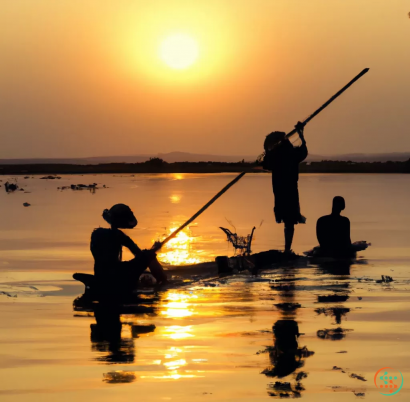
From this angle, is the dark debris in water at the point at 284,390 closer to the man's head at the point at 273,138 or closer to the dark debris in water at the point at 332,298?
the dark debris in water at the point at 332,298

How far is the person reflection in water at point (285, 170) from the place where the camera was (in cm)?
1364

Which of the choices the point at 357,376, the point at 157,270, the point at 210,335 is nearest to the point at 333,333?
the point at 210,335

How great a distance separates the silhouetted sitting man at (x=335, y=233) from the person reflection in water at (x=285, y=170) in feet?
1.43

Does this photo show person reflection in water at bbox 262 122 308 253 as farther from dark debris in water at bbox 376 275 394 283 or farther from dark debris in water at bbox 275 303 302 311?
dark debris in water at bbox 275 303 302 311

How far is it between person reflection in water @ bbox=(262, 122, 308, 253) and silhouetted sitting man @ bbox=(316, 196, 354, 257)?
1.43 ft

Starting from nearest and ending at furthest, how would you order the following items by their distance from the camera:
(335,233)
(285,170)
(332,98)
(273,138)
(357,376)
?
(357,376), (332,98), (273,138), (285,170), (335,233)

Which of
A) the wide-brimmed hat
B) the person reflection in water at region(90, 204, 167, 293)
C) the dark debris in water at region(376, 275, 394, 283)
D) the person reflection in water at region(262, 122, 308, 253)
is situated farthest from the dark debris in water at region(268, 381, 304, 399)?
the person reflection in water at region(262, 122, 308, 253)

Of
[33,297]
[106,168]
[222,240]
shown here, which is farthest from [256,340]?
[106,168]

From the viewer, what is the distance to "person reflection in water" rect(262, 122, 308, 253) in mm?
13641

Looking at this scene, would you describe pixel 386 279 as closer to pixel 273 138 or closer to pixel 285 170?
pixel 285 170

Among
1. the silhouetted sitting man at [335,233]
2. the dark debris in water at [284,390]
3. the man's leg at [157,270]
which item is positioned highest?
the silhouetted sitting man at [335,233]

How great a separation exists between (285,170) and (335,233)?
145 centimetres

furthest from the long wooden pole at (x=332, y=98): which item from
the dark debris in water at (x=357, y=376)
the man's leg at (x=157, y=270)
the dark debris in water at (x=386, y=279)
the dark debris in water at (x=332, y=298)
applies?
the dark debris in water at (x=357, y=376)

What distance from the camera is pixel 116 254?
1001 cm
